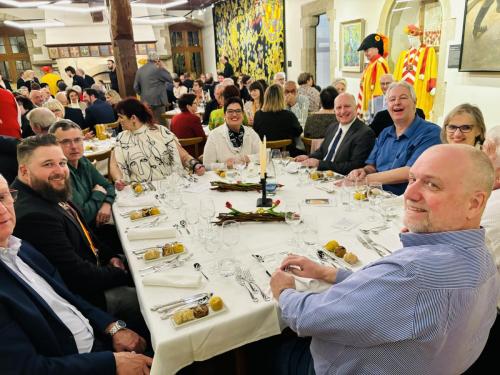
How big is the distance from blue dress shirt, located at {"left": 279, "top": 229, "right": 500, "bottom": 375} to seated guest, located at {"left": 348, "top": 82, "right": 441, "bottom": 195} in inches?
64.3

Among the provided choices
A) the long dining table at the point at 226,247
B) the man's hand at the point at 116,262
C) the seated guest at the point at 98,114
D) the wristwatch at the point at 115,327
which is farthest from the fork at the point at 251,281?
the seated guest at the point at 98,114

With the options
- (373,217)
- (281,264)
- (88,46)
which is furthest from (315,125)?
(88,46)

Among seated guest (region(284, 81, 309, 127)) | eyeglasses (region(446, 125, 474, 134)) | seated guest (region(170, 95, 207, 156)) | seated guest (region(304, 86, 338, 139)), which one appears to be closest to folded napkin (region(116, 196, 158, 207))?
eyeglasses (region(446, 125, 474, 134))

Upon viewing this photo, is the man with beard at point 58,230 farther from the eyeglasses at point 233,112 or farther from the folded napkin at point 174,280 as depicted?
the eyeglasses at point 233,112

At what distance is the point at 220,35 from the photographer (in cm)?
1341

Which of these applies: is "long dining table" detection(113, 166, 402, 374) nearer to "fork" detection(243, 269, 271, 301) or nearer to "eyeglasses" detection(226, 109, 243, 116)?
"fork" detection(243, 269, 271, 301)

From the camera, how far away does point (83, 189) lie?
2.50 m

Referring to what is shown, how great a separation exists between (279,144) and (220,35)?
10.9 m

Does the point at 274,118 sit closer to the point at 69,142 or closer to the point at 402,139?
the point at 402,139

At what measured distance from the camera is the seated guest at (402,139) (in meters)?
2.69

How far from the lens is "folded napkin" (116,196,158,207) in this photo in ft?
7.77

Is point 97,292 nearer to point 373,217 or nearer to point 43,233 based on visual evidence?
point 43,233

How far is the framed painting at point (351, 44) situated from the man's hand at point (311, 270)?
6.12 metres

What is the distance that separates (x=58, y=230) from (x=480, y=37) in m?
4.83
